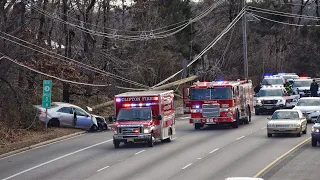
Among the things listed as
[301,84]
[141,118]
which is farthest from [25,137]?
[301,84]

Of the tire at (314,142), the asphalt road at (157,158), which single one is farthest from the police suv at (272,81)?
the tire at (314,142)

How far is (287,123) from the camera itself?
33500 millimetres

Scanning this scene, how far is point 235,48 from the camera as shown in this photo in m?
76.7

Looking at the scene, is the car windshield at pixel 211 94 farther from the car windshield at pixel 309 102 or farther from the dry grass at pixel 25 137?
the dry grass at pixel 25 137

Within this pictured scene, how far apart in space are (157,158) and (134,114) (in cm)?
432

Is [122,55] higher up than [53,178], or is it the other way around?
[122,55]

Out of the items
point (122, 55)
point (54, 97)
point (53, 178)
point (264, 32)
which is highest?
point (264, 32)

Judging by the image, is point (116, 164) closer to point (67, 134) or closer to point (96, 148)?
point (96, 148)

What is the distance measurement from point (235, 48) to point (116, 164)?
5155cm

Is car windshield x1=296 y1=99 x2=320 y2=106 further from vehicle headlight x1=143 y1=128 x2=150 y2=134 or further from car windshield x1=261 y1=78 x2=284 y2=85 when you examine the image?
car windshield x1=261 y1=78 x2=284 y2=85

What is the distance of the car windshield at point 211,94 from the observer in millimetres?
38688

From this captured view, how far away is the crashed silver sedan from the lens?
110ft

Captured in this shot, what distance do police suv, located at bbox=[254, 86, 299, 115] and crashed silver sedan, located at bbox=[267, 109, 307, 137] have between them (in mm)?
14105

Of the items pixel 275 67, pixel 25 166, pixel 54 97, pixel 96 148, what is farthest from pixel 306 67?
pixel 25 166
